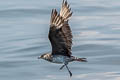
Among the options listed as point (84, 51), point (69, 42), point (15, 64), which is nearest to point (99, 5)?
point (84, 51)

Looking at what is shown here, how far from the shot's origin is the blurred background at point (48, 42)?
61.0 ft

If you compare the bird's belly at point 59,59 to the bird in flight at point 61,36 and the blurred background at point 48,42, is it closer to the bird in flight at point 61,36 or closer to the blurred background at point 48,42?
the bird in flight at point 61,36

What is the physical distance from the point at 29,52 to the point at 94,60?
2035 millimetres

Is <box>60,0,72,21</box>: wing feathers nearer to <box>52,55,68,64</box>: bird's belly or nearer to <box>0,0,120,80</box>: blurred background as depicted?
<box>52,55,68,64</box>: bird's belly

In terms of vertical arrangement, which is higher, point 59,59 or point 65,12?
point 65,12

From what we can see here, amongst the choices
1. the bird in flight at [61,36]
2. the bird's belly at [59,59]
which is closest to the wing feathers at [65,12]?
the bird in flight at [61,36]

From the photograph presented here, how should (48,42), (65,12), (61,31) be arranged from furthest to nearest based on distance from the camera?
1. (48,42)
2. (65,12)
3. (61,31)

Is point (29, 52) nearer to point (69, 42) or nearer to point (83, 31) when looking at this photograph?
point (83, 31)

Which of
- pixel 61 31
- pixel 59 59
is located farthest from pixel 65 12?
pixel 59 59

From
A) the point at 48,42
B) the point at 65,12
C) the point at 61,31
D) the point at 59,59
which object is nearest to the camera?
the point at 61,31

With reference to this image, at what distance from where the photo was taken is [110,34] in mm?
22188

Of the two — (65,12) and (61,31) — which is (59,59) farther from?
(65,12)

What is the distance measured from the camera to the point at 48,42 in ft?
73.3

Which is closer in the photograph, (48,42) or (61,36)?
(61,36)
